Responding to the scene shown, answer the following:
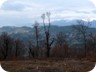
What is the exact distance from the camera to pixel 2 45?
29.5 metres

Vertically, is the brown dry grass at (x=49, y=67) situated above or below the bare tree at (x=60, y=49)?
above

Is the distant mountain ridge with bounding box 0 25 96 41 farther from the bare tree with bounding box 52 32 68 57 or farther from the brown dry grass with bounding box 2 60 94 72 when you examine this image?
the brown dry grass with bounding box 2 60 94 72

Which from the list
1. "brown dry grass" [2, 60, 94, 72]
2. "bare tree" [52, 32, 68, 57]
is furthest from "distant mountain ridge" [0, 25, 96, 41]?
"brown dry grass" [2, 60, 94, 72]

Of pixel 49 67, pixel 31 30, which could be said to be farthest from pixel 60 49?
pixel 49 67

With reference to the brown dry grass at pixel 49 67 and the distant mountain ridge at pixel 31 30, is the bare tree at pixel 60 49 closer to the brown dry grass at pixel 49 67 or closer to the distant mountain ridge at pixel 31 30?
the distant mountain ridge at pixel 31 30

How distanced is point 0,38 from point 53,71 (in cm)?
2562

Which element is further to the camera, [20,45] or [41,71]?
[20,45]

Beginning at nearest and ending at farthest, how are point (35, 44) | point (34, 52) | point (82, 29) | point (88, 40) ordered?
point (34, 52)
point (82, 29)
point (35, 44)
point (88, 40)

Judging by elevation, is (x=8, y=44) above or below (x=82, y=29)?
below

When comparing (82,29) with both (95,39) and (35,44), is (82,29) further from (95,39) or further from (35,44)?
(95,39)

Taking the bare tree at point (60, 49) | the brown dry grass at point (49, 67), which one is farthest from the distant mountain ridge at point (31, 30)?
the brown dry grass at point (49, 67)

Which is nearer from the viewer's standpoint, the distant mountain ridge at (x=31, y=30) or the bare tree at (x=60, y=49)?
the distant mountain ridge at (x=31, y=30)

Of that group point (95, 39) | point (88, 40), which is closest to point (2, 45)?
point (88, 40)

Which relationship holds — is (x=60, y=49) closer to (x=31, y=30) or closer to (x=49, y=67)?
(x=31, y=30)
